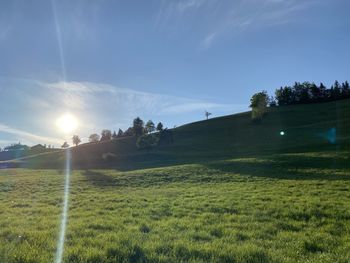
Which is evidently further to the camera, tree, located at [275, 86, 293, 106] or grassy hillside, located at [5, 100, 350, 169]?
tree, located at [275, 86, 293, 106]

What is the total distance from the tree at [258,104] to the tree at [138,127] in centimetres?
4395

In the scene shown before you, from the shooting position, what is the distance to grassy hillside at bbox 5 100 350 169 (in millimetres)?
88562

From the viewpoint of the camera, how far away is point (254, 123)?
5207 inches

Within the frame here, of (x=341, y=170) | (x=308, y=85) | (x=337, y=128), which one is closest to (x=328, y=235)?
(x=341, y=170)

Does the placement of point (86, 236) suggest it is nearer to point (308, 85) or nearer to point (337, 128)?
point (337, 128)

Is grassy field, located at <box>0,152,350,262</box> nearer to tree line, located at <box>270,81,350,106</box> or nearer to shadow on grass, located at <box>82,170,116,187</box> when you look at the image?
shadow on grass, located at <box>82,170,116,187</box>

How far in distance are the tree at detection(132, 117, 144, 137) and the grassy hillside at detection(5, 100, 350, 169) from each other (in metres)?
4.27

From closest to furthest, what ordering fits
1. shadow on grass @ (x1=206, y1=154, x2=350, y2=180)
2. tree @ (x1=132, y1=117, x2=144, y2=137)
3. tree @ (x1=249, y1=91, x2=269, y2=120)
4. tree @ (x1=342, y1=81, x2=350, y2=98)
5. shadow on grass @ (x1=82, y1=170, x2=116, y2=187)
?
1. shadow on grass @ (x1=206, y1=154, x2=350, y2=180)
2. shadow on grass @ (x1=82, y1=170, x2=116, y2=187)
3. tree @ (x1=249, y1=91, x2=269, y2=120)
4. tree @ (x1=132, y1=117, x2=144, y2=137)
5. tree @ (x1=342, y1=81, x2=350, y2=98)

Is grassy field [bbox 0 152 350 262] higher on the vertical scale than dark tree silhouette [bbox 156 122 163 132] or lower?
lower

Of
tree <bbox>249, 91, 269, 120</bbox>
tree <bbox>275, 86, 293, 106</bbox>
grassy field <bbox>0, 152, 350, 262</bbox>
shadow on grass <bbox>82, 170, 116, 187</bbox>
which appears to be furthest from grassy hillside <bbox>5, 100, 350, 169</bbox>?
grassy field <bbox>0, 152, 350, 262</bbox>

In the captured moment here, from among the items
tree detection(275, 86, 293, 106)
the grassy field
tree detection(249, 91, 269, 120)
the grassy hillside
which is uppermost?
tree detection(275, 86, 293, 106)

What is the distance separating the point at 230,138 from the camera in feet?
368

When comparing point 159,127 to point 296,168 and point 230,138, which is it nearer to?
point 230,138

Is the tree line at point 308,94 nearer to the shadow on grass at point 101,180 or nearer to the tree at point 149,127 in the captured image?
the tree at point 149,127
